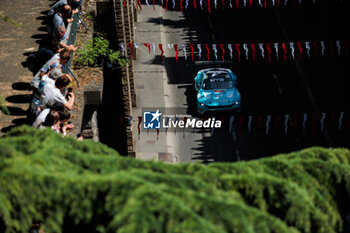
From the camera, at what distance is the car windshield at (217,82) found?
1051 inches

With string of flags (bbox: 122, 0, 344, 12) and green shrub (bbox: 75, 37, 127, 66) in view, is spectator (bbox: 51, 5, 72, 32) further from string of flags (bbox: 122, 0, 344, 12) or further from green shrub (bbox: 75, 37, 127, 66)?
string of flags (bbox: 122, 0, 344, 12)

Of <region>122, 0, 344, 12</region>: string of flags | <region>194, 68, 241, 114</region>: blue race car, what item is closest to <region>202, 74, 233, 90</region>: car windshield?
<region>194, 68, 241, 114</region>: blue race car

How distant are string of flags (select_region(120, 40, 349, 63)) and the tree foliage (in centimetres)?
2358

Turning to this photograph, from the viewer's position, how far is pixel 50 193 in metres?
5.68

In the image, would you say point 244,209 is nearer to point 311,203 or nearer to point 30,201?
point 311,203

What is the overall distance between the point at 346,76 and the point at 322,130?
16.1 ft

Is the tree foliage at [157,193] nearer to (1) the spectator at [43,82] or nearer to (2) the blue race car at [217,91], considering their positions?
(1) the spectator at [43,82]

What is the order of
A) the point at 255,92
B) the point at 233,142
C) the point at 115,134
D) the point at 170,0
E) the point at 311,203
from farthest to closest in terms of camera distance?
1. the point at 170,0
2. the point at 255,92
3. the point at 233,142
4. the point at 115,134
5. the point at 311,203

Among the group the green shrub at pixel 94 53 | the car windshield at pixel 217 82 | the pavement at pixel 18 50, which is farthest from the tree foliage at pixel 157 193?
the car windshield at pixel 217 82

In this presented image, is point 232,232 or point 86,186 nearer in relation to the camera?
point 232,232

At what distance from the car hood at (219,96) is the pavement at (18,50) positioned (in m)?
10.1

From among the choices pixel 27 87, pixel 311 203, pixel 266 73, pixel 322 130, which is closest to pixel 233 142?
pixel 322 130

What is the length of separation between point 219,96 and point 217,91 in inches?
Result: 14.0

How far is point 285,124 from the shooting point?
25578 mm
